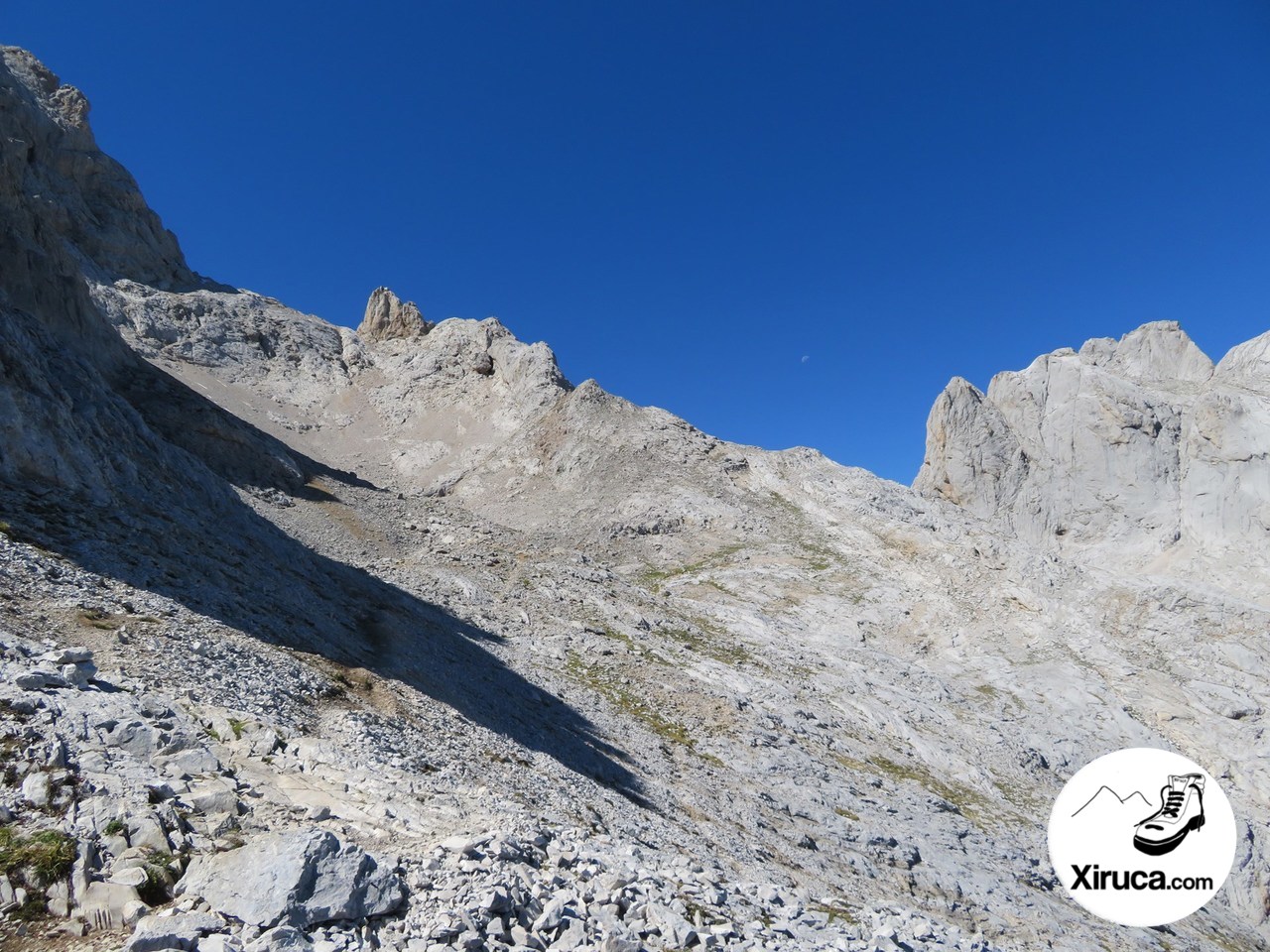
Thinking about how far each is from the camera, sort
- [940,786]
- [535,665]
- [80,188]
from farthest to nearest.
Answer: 1. [80,188]
2. [535,665]
3. [940,786]

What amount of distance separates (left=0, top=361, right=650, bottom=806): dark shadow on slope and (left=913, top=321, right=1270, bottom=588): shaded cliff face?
9008 centimetres

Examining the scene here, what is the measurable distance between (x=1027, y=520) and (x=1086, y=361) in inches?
1147

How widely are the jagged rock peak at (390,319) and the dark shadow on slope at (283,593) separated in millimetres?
93919

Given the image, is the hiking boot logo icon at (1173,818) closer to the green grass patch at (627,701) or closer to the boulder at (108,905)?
the green grass patch at (627,701)

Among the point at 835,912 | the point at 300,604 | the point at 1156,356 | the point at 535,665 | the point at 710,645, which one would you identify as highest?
the point at 1156,356

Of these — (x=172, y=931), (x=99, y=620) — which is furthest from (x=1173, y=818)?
(x=99, y=620)

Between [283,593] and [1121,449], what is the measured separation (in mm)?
107682

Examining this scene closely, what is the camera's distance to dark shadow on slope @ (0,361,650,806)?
62.3 ft

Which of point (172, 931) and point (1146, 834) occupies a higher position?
point (1146, 834)

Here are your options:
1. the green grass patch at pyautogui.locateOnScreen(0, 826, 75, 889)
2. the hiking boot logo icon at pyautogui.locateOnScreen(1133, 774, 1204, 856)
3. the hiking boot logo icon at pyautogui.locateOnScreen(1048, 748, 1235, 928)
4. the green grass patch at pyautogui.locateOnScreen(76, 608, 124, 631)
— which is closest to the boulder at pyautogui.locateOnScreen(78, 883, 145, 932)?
the green grass patch at pyautogui.locateOnScreen(0, 826, 75, 889)

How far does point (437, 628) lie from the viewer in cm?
3191

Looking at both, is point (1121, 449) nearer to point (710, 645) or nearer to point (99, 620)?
point (710, 645)

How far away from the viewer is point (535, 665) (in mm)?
32906

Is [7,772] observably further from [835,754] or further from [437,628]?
[835,754]
